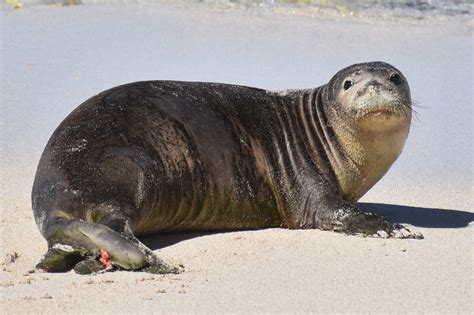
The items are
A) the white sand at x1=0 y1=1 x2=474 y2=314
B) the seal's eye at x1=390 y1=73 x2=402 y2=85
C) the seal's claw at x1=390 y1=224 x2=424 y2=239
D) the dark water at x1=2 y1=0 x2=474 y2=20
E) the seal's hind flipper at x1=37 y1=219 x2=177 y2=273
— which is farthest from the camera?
the dark water at x1=2 y1=0 x2=474 y2=20

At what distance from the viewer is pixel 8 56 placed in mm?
12828

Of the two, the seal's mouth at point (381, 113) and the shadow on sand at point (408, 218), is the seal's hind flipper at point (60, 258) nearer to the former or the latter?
the shadow on sand at point (408, 218)

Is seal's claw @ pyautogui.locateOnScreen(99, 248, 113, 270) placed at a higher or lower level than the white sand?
higher

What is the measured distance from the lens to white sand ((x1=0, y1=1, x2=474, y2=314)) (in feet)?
18.5

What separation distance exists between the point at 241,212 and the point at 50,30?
7.56 m

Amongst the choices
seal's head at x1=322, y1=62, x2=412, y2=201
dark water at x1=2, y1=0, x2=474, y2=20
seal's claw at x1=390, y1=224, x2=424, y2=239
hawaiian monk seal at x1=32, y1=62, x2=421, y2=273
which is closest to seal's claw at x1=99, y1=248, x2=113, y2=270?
hawaiian monk seal at x1=32, y1=62, x2=421, y2=273

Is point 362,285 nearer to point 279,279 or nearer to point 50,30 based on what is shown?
point 279,279

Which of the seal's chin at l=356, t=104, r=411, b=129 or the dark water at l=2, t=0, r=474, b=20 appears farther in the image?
the dark water at l=2, t=0, r=474, b=20

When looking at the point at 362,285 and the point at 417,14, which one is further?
the point at 417,14

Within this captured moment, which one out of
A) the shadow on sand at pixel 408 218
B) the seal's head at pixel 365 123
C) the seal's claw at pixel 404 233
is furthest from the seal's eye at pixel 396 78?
the seal's claw at pixel 404 233

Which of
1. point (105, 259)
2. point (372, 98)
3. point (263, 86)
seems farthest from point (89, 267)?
point (263, 86)

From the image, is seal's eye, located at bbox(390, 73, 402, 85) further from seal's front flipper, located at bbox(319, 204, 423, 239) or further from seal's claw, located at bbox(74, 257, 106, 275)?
seal's claw, located at bbox(74, 257, 106, 275)

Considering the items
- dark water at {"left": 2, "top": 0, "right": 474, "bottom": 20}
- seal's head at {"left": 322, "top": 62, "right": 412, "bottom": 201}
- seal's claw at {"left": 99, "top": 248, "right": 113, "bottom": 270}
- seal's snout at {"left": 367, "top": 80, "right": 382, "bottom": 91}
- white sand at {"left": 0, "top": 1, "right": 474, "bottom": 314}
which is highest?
seal's snout at {"left": 367, "top": 80, "right": 382, "bottom": 91}

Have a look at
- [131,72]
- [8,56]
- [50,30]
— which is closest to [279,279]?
[131,72]
